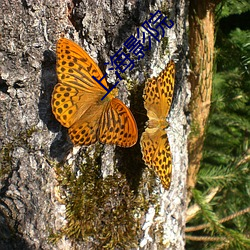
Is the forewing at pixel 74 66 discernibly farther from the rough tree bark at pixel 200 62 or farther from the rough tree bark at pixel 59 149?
the rough tree bark at pixel 200 62

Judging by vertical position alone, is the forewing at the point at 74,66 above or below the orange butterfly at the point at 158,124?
above

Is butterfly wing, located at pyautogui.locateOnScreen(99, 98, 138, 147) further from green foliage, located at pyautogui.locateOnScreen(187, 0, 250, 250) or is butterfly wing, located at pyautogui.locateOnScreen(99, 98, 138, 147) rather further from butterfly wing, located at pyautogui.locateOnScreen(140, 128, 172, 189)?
green foliage, located at pyautogui.locateOnScreen(187, 0, 250, 250)

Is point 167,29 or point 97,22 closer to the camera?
point 97,22

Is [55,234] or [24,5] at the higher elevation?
[24,5]

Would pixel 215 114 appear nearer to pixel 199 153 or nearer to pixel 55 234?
pixel 199 153

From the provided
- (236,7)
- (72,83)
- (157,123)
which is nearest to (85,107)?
(72,83)

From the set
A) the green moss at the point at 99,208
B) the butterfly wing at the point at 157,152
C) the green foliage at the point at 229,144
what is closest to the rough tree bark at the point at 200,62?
the green foliage at the point at 229,144

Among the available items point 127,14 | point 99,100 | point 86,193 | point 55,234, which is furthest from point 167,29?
point 55,234

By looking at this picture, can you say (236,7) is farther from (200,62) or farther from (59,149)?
(59,149)
